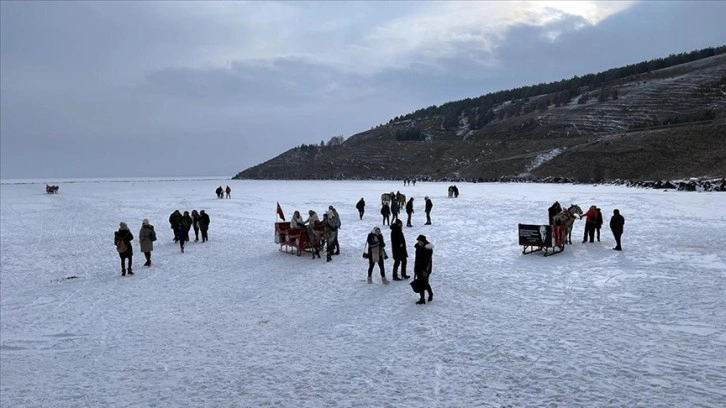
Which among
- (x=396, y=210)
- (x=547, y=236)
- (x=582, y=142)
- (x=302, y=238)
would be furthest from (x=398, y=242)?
(x=582, y=142)

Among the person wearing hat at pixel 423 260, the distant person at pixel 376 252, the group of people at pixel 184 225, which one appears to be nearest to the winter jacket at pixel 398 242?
the distant person at pixel 376 252

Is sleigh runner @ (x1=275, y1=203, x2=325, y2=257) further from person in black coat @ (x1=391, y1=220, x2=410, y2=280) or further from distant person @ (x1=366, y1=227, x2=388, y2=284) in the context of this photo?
person in black coat @ (x1=391, y1=220, x2=410, y2=280)

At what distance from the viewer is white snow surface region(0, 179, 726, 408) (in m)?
6.79

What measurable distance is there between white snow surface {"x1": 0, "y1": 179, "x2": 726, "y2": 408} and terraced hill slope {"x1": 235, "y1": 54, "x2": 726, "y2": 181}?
5115 cm

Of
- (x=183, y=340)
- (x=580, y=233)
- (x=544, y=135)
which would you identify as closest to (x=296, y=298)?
(x=183, y=340)

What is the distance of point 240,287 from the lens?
13148 millimetres

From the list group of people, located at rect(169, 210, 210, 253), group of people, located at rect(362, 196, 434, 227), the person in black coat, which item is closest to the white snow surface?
the person in black coat

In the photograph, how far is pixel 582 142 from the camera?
320ft

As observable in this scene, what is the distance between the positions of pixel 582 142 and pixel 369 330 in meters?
99.4

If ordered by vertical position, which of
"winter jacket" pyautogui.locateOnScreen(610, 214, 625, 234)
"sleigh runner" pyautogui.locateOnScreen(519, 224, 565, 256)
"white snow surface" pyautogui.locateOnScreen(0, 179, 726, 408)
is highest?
"winter jacket" pyautogui.locateOnScreen(610, 214, 625, 234)

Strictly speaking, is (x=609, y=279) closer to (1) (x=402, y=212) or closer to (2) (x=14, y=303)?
(2) (x=14, y=303)

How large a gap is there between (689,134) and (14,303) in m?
92.7

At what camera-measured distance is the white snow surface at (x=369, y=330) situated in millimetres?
6785

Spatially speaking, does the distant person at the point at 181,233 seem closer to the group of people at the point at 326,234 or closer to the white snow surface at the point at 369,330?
the white snow surface at the point at 369,330
